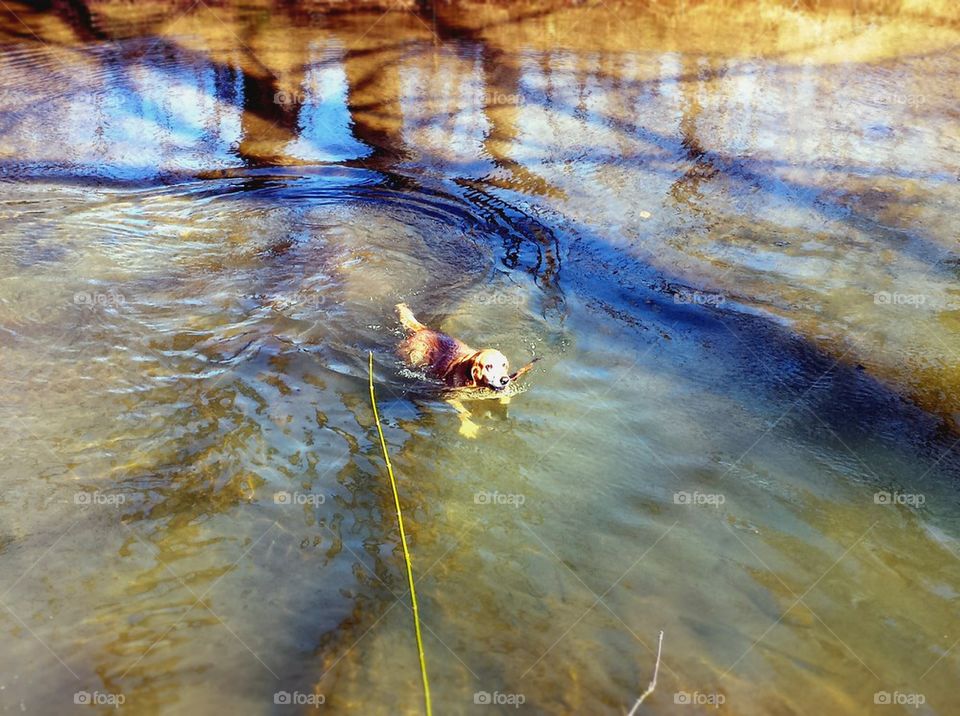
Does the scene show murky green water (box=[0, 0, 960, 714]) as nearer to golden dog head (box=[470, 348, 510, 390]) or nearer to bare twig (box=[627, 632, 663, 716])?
bare twig (box=[627, 632, 663, 716])

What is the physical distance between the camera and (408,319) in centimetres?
717

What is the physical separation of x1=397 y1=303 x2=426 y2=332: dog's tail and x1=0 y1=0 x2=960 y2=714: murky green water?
0.13 metres

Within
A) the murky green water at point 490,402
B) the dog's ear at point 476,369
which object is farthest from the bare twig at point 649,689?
the dog's ear at point 476,369

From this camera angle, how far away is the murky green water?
4324 millimetres

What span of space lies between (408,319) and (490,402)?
1.35 metres

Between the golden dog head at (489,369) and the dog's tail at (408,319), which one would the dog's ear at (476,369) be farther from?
the dog's tail at (408,319)

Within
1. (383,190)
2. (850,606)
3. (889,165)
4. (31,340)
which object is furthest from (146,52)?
(850,606)

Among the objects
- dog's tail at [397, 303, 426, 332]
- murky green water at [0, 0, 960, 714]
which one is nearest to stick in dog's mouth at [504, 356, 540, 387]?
murky green water at [0, 0, 960, 714]

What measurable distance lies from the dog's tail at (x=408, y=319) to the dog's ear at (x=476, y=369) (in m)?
1.08

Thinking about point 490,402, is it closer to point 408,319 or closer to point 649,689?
point 408,319

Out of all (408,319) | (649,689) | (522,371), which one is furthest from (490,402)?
(649,689)

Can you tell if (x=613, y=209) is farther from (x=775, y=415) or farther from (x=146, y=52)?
(x=146, y=52)

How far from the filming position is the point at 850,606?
4547 millimetres

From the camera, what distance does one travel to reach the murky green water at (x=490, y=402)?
4324 mm
